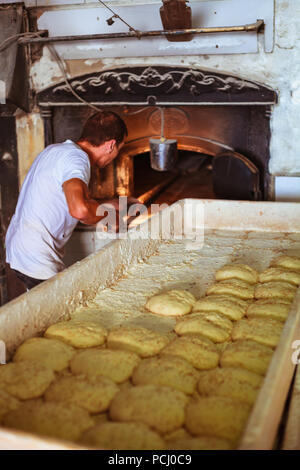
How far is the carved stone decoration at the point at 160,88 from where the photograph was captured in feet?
11.2

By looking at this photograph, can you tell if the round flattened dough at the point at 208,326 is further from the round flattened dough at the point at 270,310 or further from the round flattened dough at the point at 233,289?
the round flattened dough at the point at 233,289

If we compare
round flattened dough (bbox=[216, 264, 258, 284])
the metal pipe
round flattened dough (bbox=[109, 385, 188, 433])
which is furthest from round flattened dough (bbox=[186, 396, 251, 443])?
the metal pipe

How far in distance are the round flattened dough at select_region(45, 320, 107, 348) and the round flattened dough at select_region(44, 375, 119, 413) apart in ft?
0.75

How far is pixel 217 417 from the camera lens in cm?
122

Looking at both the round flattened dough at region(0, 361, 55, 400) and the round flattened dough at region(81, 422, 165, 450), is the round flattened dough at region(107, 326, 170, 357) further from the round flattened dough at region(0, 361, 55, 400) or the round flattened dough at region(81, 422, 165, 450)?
the round flattened dough at region(81, 422, 165, 450)

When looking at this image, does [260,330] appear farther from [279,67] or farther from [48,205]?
[279,67]

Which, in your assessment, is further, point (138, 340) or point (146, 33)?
point (146, 33)

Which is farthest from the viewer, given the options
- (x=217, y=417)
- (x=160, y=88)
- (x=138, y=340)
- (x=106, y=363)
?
(x=160, y=88)

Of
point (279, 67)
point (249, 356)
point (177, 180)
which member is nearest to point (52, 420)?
point (249, 356)

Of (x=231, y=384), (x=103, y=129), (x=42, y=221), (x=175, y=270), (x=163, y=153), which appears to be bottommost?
(x=231, y=384)

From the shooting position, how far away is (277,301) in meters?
1.96

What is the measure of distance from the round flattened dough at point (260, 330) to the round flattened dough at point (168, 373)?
29cm

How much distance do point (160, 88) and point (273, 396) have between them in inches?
114

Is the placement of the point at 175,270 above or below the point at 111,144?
below
